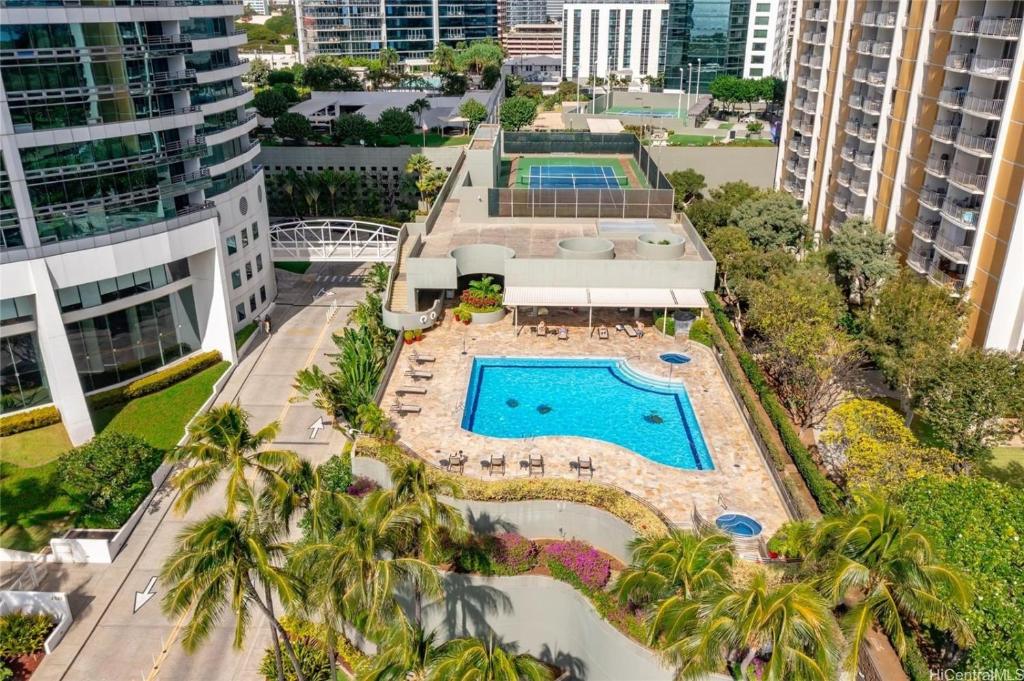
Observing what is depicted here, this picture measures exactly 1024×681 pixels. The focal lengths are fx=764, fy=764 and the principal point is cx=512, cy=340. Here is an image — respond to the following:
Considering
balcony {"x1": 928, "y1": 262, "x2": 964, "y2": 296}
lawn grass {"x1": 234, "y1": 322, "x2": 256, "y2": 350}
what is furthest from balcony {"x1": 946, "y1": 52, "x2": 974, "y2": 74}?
lawn grass {"x1": 234, "y1": 322, "x2": 256, "y2": 350}

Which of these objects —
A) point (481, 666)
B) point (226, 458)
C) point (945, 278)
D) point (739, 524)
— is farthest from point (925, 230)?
point (226, 458)

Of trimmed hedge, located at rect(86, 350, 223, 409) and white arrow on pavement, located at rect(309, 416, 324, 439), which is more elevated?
trimmed hedge, located at rect(86, 350, 223, 409)

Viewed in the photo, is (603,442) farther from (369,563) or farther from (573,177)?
(573,177)

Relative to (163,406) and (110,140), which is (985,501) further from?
(110,140)

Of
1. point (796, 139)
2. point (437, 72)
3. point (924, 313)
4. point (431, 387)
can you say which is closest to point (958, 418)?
point (924, 313)

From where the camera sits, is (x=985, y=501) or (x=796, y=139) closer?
(x=985, y=501)

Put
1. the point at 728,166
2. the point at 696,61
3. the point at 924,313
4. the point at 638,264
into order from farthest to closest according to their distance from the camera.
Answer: the point at 696,61, the point at 728,166, the point at 638,264, the point at 924,313

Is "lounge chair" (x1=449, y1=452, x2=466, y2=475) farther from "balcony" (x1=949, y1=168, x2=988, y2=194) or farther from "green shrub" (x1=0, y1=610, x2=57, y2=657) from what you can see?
"balcony" (x1=949, y1=168, x2=988, y2=194)

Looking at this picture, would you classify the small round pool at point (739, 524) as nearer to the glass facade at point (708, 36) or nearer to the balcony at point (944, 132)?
the balcony at point (944, 132)
